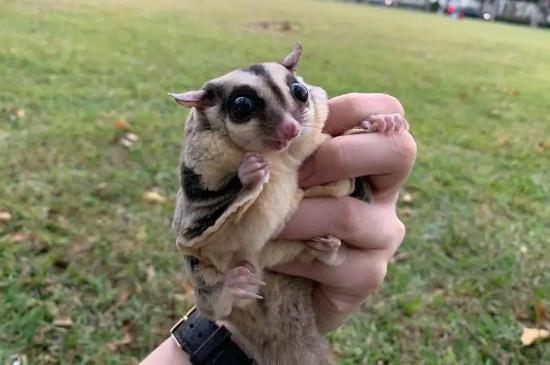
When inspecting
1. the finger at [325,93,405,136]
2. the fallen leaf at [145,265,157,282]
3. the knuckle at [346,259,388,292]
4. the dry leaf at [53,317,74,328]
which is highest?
the finger at [325,93,405,136]

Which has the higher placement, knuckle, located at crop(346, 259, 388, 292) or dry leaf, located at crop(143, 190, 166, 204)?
knuckle, located at crop(346, 259, 388, 292)

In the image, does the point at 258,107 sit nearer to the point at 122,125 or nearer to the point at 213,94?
the point at 213,94

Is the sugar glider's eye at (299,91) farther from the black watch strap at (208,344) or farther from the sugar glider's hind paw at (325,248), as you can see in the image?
the black watch strap at (208,344)

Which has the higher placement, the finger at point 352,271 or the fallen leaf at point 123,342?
the finger at point 352,271

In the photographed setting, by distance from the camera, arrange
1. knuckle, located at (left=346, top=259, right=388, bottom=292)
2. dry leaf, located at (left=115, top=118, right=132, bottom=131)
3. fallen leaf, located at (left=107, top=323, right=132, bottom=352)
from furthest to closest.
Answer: dry leaf, located at (left=115, top=118, right=132, bottom=131), fallen leaf, located at (left=107, top=323, right=132, bottom=352), knuckle, located at (left=346, top=259, right=388, bottom=292)

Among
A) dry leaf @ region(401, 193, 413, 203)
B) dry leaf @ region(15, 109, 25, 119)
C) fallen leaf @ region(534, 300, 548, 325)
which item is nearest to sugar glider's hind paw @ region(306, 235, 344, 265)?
fallen leaf @ region(534, 300, 548, 325)

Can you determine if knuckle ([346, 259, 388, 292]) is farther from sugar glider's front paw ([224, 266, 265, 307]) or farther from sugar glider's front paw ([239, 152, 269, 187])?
sugar glider's front paw ([239, 152, 269, 187])

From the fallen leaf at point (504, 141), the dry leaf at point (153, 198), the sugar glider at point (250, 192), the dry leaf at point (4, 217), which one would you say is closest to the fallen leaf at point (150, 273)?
the dry leaf at point (153, 198)

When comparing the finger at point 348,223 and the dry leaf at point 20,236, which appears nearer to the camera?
the finger at point 348,223
